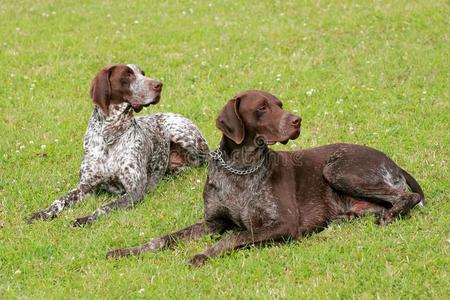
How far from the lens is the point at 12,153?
401 inches

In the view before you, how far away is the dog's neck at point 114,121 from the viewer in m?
8.88

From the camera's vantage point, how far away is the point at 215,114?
1148cm

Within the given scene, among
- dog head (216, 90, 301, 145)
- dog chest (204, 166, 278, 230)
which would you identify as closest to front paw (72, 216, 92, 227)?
dog chest (204, 166, 278, 230)

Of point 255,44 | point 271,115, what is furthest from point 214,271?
point 255,44

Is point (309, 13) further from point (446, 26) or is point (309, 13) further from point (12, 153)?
point (12, 153)

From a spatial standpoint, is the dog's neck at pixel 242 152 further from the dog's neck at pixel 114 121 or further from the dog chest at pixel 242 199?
the dog's neck at pixel 114 121

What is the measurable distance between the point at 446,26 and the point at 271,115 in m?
8.62

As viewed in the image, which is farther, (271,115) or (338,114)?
(338,114)

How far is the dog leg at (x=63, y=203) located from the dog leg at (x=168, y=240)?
56.5 inches

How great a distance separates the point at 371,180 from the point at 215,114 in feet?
13.8

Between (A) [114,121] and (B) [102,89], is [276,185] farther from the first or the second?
(B) [102,89]

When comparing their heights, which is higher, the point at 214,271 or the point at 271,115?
the point at 271,115

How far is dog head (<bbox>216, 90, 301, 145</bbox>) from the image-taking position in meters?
7.12

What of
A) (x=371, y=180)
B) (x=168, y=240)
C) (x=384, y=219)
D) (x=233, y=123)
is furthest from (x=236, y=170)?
(x=384, y=219)
